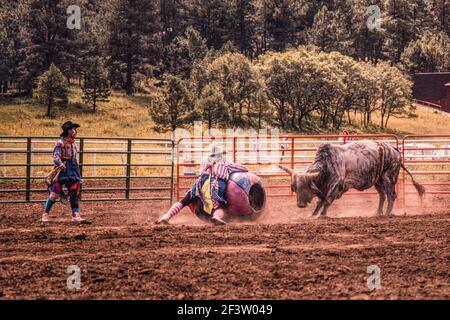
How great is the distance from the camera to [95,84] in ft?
197

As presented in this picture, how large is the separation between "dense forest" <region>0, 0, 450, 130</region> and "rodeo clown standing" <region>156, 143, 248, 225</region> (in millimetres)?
39172

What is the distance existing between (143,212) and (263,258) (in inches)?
253

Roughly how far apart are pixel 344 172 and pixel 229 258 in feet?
16.4

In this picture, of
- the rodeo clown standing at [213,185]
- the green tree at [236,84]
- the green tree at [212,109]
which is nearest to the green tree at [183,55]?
the green tree at [236,84]

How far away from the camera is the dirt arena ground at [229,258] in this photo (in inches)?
250

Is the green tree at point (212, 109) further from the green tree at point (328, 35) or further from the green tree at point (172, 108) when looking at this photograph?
the green tree at point (328, 35)

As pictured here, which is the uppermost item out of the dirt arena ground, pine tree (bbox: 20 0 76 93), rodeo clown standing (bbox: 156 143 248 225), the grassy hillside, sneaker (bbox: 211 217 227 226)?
pine tree (bbox: 20 0 76 93)

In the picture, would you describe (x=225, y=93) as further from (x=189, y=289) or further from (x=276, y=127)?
(x=189, y=289)

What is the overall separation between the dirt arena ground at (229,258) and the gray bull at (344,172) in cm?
63

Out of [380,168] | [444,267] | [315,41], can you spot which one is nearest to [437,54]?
[315,41]

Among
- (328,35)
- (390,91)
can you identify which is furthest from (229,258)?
(328,35)

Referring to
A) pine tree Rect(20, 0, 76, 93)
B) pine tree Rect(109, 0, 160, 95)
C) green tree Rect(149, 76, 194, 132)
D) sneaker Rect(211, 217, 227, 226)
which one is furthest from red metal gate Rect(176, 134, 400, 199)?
pine tree Rect(109, 0, 160, 95)

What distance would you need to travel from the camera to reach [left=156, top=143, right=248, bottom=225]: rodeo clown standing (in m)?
11.1

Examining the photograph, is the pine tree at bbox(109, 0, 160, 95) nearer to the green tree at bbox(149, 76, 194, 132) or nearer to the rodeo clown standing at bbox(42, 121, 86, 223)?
the green tree at bbox(149, 76, 194, 132)
